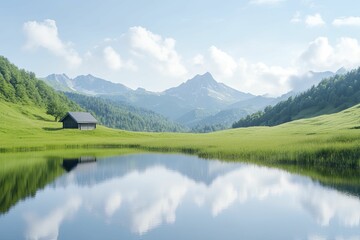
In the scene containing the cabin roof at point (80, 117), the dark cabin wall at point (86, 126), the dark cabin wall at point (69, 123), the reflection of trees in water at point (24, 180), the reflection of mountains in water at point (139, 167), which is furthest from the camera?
the dark cabin wall at point (86, 126)

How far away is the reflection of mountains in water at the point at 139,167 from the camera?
49944mm

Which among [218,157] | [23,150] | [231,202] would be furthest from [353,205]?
[23,150]

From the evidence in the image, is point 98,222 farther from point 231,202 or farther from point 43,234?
point 231,202

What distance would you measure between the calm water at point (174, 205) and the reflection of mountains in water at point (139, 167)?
29 cm

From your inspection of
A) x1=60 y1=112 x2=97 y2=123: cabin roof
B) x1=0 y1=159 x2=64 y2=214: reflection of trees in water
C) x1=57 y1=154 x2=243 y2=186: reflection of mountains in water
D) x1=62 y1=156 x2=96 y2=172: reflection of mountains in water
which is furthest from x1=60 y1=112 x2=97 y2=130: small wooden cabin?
x1=0 y1=159 x2=64 y2=214: reflection of trees in water

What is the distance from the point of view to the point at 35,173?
52125mm

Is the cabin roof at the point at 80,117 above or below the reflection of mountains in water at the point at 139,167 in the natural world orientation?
above

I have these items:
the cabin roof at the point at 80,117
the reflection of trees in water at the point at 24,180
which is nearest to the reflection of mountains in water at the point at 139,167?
the reflection of trees in water at the point at 24,180

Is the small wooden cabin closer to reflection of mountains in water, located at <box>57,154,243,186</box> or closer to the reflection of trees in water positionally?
reflection of mountains in water, located at <box>57,154,243,186</box>

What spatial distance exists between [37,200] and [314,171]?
3421 cm

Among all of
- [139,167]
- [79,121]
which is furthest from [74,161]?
[79,121]

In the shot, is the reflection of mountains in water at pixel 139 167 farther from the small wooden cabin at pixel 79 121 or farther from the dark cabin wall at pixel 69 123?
the dark cabin wall at pixel 69 123

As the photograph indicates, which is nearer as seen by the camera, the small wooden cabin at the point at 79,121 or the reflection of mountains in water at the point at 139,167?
the reflection of mountains in water at the point at 139,167

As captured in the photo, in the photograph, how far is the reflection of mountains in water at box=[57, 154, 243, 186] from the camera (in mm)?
49944
